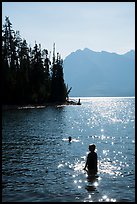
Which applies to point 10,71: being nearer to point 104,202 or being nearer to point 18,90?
point 18,90

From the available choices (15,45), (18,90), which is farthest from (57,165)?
(15,45)

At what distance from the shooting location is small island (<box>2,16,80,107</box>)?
90562 millimetres

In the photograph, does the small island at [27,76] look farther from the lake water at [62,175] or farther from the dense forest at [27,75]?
the lake water at [62,175]

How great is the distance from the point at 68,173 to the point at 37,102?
8629cm

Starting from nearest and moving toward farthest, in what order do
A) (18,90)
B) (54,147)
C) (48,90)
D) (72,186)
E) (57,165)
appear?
1. (72,186)
2. (57,165)
3. (54,147)
4. (18,90)
5. (48,90)

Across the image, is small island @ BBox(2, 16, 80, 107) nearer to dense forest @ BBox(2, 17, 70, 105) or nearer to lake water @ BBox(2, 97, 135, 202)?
dense forest @ BBox(2, 17, 70, 105)

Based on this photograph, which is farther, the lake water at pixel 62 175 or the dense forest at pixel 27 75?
the dense forest at pixel 27 75

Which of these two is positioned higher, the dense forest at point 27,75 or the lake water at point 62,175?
the dense forest at point 27,75

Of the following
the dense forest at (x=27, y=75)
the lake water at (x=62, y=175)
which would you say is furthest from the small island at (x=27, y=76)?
the lake water at (x=62, y=175)

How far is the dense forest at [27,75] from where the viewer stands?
90438 mm

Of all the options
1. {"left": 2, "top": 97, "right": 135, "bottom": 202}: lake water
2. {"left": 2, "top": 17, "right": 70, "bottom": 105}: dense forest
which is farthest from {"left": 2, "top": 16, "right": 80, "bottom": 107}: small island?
{"left": 2, "top": 97, "right": 135, "bottom": 202}: lake water

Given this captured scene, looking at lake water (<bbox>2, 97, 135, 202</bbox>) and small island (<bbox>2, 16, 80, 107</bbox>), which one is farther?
small island (<bbox>2, 16, 80, 107</bbox>)

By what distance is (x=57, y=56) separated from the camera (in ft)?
432

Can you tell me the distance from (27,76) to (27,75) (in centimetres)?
61
